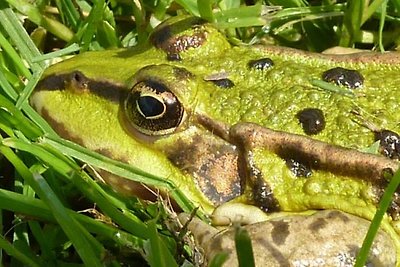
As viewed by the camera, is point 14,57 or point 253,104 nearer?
point 253,104

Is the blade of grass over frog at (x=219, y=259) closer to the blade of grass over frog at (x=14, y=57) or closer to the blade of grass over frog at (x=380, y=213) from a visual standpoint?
the blade of grass over frog at (x=380, y=213)

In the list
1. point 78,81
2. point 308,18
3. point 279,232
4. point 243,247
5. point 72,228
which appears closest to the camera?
point 243,247

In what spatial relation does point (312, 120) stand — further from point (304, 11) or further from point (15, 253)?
point (15, 253)

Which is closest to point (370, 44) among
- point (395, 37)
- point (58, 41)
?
point (395, 37)

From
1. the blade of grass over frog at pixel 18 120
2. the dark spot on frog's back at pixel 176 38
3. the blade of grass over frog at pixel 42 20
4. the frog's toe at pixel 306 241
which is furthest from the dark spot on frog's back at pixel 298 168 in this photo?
the blade of grass over frog at pixel 42 20

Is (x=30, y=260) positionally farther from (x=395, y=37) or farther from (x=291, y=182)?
(x=395, y=37)

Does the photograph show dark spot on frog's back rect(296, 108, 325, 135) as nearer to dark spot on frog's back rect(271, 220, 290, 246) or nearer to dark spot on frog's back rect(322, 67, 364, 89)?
dark spot on frog's back rect(322, 67, 364, 89)

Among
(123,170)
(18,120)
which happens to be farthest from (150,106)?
(18,120)
